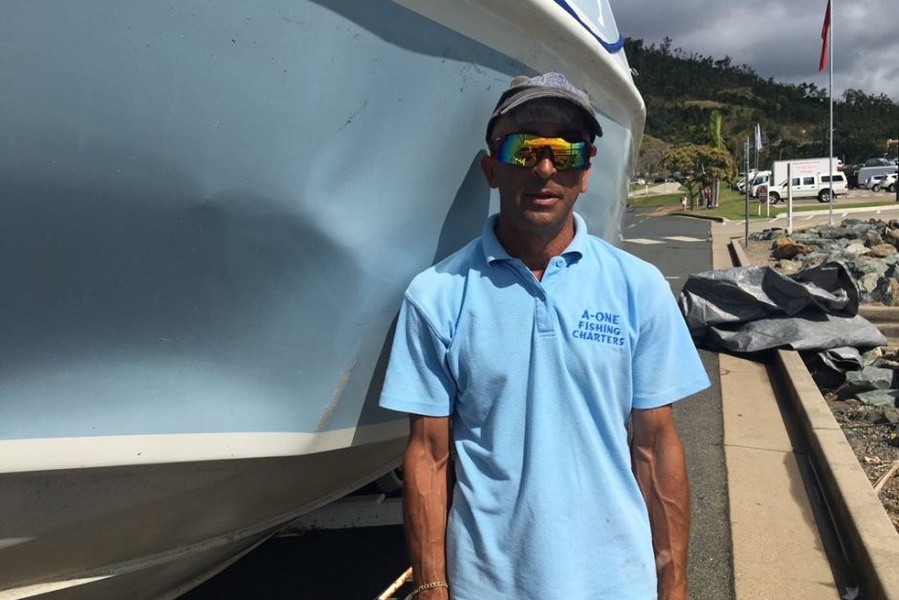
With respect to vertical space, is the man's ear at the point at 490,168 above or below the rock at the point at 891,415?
above

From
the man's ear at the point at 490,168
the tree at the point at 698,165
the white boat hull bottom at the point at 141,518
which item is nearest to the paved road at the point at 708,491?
the white boat hull bottom at the point at 141,518

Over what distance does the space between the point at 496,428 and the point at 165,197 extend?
2.59 ft

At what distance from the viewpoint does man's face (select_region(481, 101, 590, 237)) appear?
1.61m

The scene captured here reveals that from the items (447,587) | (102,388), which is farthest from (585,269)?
(102,388)

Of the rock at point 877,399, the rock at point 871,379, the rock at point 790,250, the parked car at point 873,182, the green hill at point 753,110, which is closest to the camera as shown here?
the rock at point 877,399

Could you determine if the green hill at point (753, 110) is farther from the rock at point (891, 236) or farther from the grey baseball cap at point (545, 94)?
the grey baseball cap at point (545, 94)

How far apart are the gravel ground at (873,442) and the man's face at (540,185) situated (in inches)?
106

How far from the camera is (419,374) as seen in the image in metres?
1.60

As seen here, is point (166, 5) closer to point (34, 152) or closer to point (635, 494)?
point (34, 152)

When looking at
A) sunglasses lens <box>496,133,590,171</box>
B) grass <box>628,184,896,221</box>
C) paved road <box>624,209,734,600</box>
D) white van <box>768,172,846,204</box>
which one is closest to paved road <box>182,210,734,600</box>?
paved road <box>624,209,734,600</box>

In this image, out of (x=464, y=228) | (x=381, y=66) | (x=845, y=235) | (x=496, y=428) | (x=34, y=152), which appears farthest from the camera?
(x=845, y=235)

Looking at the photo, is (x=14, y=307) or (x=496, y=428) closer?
(x=14, y=307)

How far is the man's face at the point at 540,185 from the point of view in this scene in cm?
161

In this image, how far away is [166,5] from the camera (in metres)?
1.35
